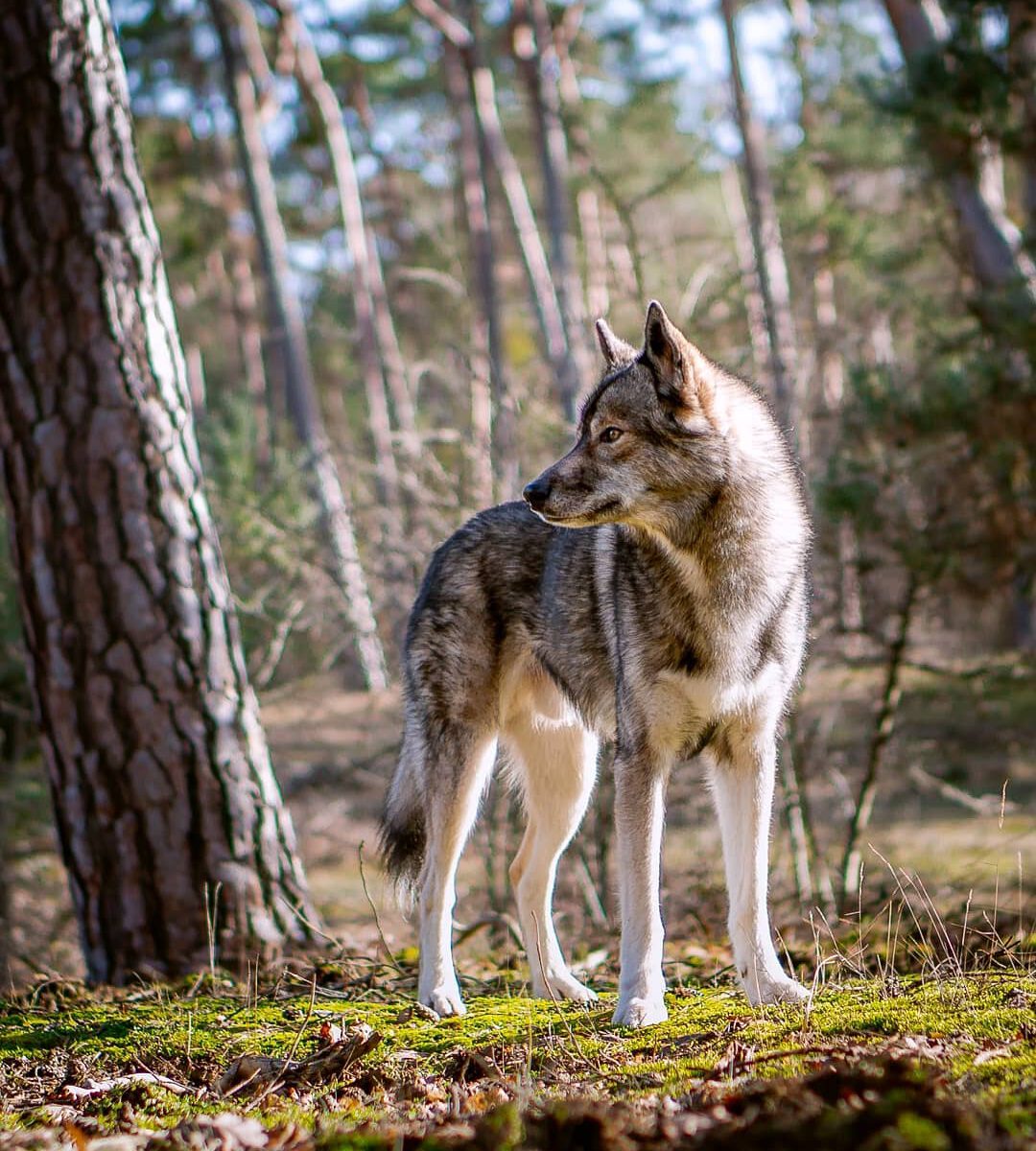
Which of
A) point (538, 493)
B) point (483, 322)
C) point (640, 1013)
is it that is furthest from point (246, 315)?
point (640, 1013)

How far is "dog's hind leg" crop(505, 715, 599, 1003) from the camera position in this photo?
4844 millimetres

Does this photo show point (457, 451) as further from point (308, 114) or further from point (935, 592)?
point (308, 114)

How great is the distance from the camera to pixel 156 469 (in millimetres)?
4918

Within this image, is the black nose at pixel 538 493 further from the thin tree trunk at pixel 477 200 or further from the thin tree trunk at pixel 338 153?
the thin tree trunk at pixel 338 153

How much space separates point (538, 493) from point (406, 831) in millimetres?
1681

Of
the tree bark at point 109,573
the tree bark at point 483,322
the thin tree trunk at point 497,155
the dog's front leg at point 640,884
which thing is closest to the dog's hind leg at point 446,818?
the tree bark at point 109,573

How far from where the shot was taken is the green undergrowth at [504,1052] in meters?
2.71

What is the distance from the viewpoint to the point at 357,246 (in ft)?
79.3

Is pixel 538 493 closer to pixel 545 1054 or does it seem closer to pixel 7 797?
pixel 545 1054

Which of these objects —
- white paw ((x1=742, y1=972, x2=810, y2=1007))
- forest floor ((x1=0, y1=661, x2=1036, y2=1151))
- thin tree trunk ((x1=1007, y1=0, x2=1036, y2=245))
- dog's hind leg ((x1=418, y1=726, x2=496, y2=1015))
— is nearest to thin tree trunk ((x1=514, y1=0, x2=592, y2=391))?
thin tree trunk ((x1=1007, y1=0, x2=1036, y2=245))

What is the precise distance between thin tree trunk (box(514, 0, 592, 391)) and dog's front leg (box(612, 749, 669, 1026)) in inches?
477

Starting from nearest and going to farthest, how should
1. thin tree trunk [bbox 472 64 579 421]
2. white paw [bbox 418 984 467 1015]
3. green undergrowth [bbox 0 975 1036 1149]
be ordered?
1. green undergrowth [bbox 0 975 1036 1149]
2. white paw [bbox 418 984 467 1015]
3. thin tree trunk [bbox 472 64 579 421]

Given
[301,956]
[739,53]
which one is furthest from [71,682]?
[739,53]

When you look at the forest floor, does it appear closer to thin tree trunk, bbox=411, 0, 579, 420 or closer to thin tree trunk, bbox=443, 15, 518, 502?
thin tree trunk, bbox=443, 15, 518, 502
